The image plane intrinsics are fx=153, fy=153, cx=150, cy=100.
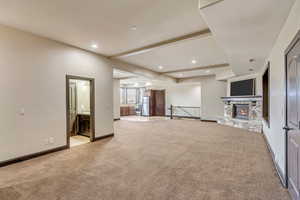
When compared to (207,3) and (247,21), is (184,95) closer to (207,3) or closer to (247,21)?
(247,21)

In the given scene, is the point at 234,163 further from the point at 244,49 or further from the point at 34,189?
the point at 34,189

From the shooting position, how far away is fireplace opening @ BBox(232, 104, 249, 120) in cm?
755

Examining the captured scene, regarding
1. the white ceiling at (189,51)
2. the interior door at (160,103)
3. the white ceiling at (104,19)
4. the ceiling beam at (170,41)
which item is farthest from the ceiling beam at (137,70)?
the interior door at (160,103)

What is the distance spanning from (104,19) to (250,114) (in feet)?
24.2

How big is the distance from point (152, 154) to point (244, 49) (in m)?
3.35

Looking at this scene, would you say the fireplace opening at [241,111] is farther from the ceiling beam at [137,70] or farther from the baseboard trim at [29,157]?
the baseboard trim at [29,157]

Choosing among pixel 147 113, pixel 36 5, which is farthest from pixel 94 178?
pixel 147 113

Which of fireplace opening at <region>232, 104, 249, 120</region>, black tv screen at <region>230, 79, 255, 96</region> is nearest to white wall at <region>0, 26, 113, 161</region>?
black tv screen at <region>230, 79, 255, 96</region>

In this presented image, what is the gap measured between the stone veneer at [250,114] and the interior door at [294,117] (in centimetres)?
480

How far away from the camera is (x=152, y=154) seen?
12.3 feet

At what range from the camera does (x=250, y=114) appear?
7168mm

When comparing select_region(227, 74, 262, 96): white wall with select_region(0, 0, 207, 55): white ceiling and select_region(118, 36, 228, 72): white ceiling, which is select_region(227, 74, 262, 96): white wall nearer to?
select_region(118, 36, 228, 72): white ceiling

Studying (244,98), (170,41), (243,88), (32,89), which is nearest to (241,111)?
(244,98)

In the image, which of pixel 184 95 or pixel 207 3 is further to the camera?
pixel 184 95
